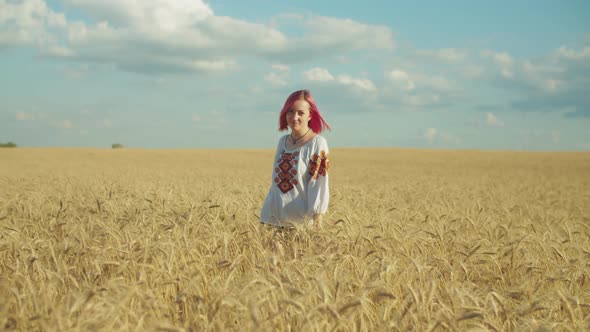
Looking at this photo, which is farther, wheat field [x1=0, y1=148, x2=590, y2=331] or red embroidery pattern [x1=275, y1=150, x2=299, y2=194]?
red embroidery pattern [x1=275, y1=150, x2=299, y2=194]

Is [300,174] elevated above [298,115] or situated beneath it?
situated beneath

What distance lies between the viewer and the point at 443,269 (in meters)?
2.99

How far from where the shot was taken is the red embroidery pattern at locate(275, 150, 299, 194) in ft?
11.8

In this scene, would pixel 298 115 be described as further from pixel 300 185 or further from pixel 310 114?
pixel 300 185

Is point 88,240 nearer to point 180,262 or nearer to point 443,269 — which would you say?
point 180,262

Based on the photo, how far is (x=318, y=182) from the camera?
3500 millimetres

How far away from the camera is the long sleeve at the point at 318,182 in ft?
11.4

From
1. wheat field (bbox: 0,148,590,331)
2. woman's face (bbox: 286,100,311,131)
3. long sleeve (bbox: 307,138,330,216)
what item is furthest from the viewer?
woman's face (bbox: 286,100,311,131)

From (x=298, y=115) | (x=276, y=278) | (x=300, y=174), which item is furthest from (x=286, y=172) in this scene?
(x=276, y=278)

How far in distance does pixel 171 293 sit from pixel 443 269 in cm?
185

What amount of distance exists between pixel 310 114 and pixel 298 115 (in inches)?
9.1

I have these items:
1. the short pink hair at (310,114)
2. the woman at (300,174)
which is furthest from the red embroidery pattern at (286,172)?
the short pink hair at (310,114)

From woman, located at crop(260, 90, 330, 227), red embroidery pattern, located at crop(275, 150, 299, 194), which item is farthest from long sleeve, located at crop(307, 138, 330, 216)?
red embroidery pattern, located at crop(275, 150, 299, 194)

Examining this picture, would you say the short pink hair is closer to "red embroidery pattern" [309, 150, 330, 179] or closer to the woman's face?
the woman's face
